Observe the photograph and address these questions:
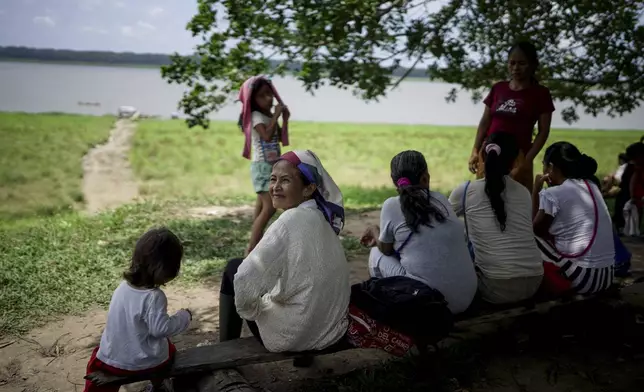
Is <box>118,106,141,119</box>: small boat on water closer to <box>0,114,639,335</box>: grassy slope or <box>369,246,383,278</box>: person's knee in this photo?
<box>0,114,639,335</box>: grassy slope

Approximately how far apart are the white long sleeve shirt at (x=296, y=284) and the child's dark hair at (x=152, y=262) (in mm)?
389

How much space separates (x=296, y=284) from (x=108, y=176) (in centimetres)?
1320

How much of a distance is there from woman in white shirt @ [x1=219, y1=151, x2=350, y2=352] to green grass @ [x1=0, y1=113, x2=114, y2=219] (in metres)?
7.49

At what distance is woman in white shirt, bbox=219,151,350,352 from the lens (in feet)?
9.17

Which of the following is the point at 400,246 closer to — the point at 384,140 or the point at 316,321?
the point at 316,321

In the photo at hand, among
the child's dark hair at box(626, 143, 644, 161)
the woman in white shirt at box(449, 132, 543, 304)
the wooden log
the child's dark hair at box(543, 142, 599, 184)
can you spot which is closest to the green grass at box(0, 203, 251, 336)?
the wooden log

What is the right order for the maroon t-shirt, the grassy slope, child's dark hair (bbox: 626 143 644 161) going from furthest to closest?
child's dark hair (bbox: 626 143 644 161) → the grassy slope → the maroon t-shirt

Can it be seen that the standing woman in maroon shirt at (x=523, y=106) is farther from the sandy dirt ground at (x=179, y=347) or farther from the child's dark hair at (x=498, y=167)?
the sandy dirt ground at (x=179, y=347)

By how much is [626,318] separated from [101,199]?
9.52 metres

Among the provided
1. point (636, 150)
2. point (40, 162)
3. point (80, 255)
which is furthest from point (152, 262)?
point (40, 162)

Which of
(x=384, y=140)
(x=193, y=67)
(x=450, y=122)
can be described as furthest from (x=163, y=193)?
(x=450, y=122)

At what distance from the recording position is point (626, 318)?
13.1 feet

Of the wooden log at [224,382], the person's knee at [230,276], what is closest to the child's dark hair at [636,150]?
the person's knee at [230,276]

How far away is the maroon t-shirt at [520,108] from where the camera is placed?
15.8ft
